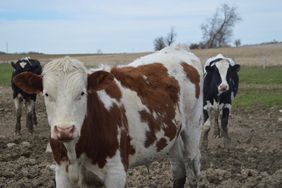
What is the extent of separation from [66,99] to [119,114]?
1024 millimetres

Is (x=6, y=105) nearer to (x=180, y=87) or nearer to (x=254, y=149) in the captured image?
(x=254, y=149)

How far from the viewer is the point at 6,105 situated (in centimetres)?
2006

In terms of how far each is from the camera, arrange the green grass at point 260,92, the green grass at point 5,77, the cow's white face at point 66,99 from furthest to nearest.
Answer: the green grass at point 5,77, the green grass at point 260,92, the cow's white face at point 66,99

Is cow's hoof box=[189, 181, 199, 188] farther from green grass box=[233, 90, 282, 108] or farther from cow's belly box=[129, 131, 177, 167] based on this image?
green grass box=[233, 90, 282, 108]

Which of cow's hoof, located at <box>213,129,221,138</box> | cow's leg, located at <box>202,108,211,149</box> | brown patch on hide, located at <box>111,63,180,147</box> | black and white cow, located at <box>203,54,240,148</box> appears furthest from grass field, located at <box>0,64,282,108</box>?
brown patch on hide, located at <box>111,63,180,147</box>

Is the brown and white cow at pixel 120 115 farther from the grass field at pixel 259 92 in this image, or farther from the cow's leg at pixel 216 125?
the grass field at pixel 259 92

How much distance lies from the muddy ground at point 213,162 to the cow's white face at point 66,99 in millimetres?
3326

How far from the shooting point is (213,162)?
988cm

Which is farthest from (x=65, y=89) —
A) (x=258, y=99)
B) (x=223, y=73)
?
(x=258, y=99)

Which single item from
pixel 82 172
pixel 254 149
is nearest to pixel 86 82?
pixel 82 172

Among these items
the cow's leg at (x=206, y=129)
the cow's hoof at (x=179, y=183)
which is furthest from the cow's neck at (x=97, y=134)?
the cow's leg at (x=206, y=129)

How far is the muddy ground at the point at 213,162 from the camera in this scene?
8.35 m

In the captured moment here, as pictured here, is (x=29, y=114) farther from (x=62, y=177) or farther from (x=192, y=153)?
(x=62, y=177)

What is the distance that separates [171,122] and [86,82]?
1755mm
